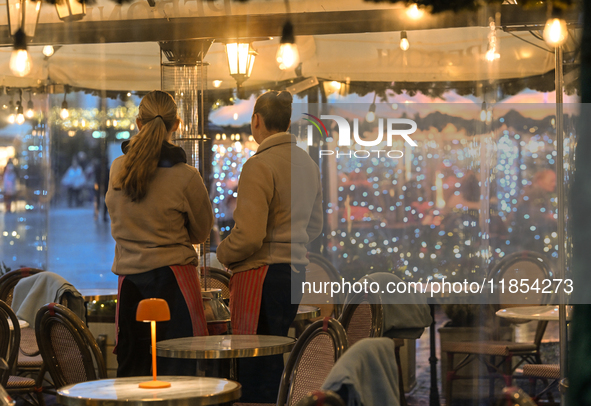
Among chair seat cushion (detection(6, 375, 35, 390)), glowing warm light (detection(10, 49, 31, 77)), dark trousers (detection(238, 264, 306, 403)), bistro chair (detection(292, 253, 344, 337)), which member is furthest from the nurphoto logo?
glowing warm light (detection(10, 49, 31, 77))

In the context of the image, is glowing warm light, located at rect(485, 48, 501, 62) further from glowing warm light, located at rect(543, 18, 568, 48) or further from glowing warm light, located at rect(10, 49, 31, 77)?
glowing warm light, located at rect(10, 49, 31, 77)

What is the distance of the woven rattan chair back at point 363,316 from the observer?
2785mm

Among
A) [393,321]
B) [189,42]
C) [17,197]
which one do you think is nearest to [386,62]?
[189,42]

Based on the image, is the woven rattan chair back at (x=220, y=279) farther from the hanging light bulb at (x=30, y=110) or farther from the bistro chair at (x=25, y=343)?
the hanging light bulb at (x=30, y=110)

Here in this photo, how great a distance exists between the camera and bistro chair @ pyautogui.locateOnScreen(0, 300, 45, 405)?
3018 millimetres

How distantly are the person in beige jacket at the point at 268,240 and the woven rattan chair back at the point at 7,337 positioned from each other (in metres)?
1.07

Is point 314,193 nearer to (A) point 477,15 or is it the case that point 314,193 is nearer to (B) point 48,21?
(A) point 477,15

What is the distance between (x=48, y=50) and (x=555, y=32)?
3.16 metres

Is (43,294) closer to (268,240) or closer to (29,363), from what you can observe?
(29,363)

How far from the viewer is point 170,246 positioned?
249 cm

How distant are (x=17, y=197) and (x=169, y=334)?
8.95ft

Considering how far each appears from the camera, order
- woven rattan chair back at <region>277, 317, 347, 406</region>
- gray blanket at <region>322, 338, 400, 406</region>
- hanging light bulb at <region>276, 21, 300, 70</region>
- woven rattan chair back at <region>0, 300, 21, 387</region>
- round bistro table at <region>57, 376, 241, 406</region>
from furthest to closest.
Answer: hanging light bulb at <region>276, 21, 300, 70</region> < woven rattan chair back at <region>0, 300, 21, 387</region> < woven rattan chair back at <region>277, 317, 347, 406</region> < round bistro table at <region>57, 376, 241, 406</region> < gray blanket at <region>322, 338, 400, 406</region>

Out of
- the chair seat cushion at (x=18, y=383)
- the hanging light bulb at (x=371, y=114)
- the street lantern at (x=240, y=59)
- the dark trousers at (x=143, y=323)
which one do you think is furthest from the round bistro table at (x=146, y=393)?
the street lantern at (x=240, y=59)

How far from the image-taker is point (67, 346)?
7.36ft
